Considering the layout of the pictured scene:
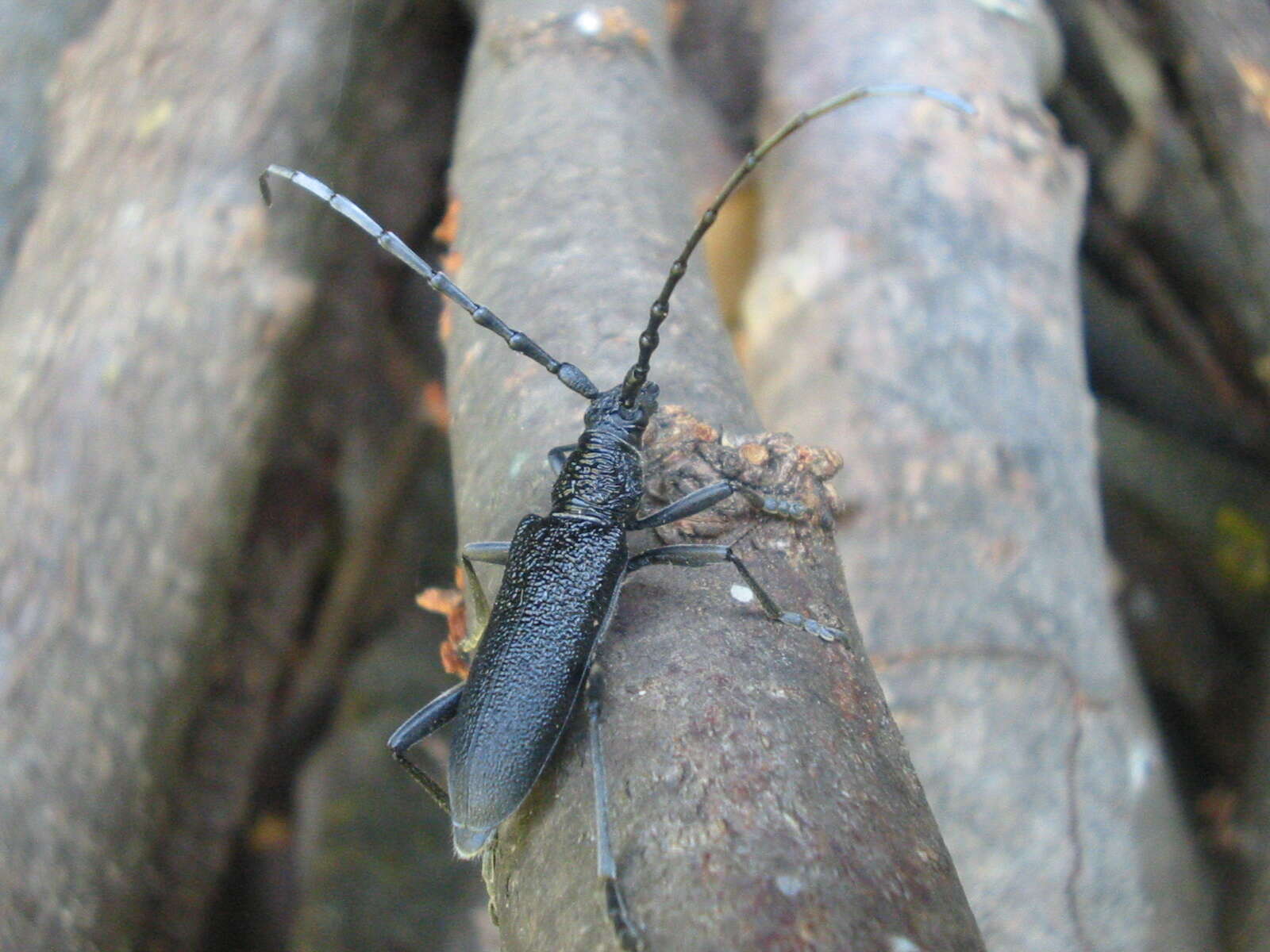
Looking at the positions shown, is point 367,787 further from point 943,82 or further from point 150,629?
point 943,82

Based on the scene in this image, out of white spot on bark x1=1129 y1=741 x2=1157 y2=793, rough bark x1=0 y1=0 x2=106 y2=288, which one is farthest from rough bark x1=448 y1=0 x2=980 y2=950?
rough bark x1=0 y1=0 x2=106 y2=288

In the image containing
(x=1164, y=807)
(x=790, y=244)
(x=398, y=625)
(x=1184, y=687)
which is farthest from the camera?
(x=398, y=625)

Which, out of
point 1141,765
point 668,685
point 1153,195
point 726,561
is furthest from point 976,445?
point 1153,195

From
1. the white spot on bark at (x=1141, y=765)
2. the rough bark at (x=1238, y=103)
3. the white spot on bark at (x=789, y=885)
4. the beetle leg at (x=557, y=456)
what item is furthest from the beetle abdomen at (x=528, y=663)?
the rough bark at (x=1238, y=103)

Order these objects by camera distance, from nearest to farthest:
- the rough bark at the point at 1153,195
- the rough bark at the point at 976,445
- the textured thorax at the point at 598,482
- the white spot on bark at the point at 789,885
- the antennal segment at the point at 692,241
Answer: the white spot on bark at the point at 789,885, the antennal segment at the point at 692,241, the textured thorax at the point at 598,482, the rough bark at the point at 976,445, the rough bark at the point at 1153,195

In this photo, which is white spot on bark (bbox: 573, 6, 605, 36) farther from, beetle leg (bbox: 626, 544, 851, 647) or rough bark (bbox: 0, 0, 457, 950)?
beetle leg (bbox: 626, 544, 851, 647)

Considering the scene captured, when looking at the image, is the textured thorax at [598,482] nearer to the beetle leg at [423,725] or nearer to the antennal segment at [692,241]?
the antennal segment at [692,241]

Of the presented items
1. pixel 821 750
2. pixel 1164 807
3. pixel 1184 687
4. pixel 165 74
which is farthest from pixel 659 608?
pixel 1184 687
